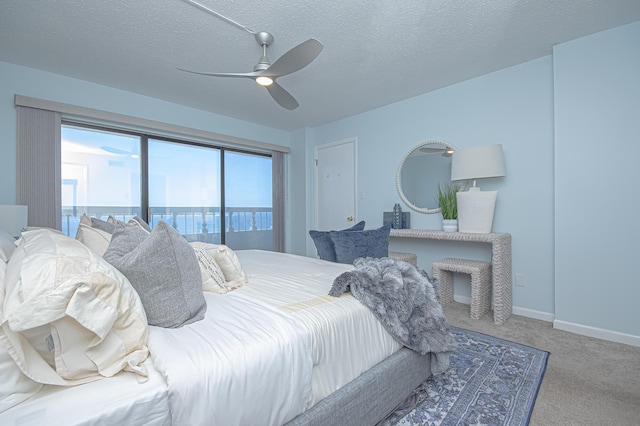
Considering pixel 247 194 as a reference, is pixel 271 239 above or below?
below

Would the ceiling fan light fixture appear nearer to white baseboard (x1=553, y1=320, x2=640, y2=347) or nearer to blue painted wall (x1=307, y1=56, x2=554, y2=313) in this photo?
blue painted wall (x1=307, y1=56, x2=554, y2=313)

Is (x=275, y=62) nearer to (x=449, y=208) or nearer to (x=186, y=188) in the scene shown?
(x=449, y=208)

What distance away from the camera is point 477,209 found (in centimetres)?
278

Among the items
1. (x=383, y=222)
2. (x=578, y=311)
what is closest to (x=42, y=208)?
(x=383, y=222)

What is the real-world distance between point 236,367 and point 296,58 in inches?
68.0

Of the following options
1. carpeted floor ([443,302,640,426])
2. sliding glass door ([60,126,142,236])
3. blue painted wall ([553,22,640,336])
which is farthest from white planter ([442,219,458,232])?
sliding glass door ([60,126,142,236])

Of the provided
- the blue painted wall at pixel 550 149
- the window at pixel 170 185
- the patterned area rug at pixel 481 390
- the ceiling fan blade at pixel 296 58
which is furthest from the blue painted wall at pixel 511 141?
the window at pixel 170 185

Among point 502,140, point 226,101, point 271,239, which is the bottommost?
point 271,239

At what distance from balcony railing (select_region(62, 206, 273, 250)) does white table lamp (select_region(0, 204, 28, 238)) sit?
0.75 metres

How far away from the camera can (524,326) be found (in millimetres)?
2482

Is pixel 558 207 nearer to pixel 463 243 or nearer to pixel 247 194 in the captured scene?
pixel 463 243

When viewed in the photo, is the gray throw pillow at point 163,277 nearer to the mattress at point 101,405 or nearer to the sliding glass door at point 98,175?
the mattress at point 101,405

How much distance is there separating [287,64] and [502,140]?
2.25m

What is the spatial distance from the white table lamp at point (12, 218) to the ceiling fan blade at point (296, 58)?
222 cm
